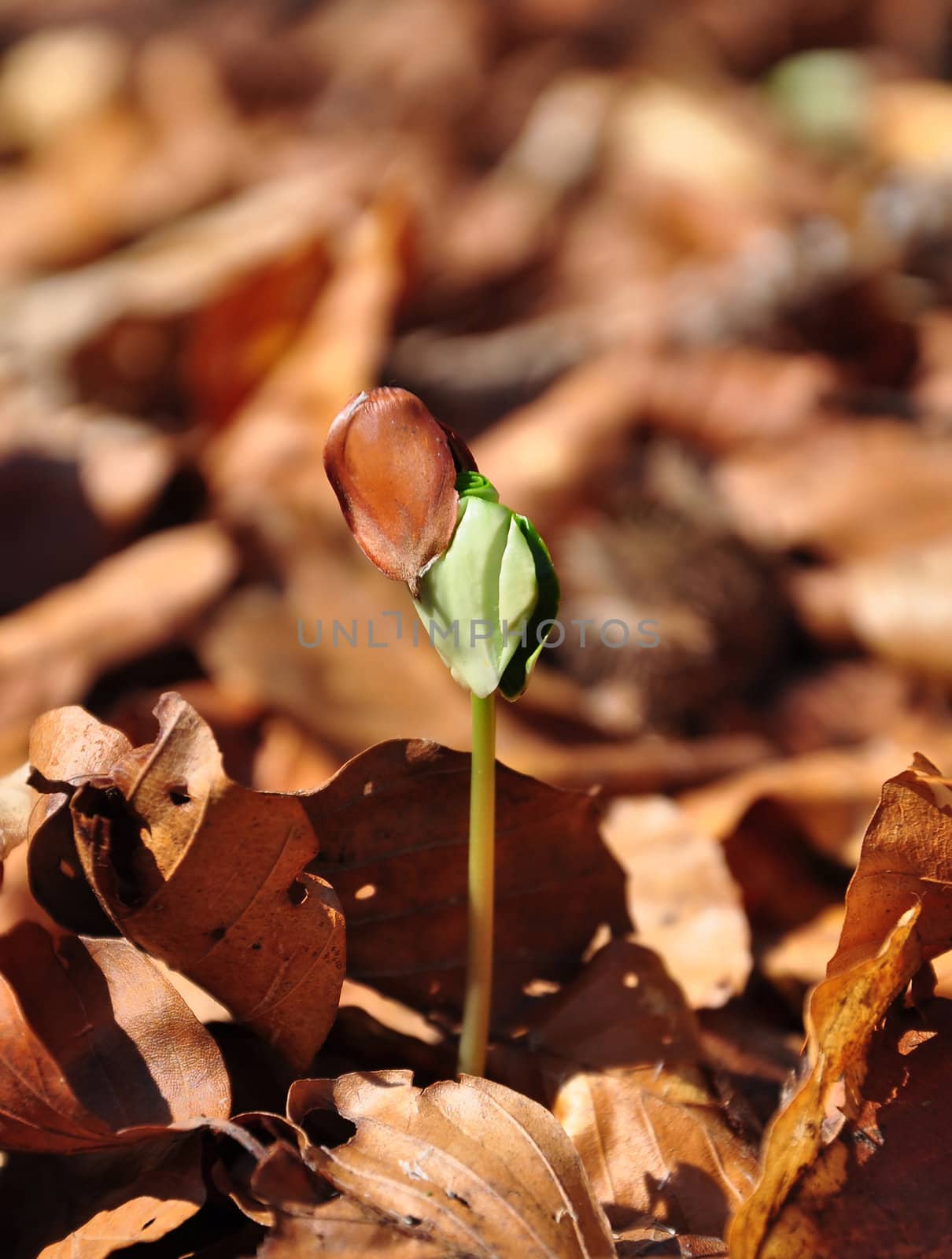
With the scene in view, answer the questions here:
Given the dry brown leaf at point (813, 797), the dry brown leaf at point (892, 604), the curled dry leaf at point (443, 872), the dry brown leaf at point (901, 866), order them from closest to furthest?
the dry brown leaf at point (901, 866), the curled dry leaf at point (443, 872), the dry brown leaf at point (813, 797), the dry brown leaf at point (892, 604)

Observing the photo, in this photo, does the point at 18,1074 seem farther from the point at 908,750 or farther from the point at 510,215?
the point at 510,215

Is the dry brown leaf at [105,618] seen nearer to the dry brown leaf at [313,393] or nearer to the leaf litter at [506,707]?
the leaf litter at [506,707]

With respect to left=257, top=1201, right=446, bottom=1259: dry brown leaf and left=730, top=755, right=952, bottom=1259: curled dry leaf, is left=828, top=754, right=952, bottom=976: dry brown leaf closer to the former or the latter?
left=730, top=755, right=952, bottom=1259: curled dry leaf

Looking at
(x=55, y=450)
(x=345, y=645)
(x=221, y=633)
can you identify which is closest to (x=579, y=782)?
(x=345, y=645)

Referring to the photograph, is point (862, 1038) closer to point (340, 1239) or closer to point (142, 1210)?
point (340, 1239)

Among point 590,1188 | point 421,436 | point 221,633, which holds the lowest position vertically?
point 221,633

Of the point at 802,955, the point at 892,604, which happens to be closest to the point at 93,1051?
the point at 802,955

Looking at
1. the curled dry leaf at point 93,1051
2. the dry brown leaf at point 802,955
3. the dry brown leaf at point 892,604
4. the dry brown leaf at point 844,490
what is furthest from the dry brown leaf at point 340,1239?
the dry brown leaf at point 844,490
